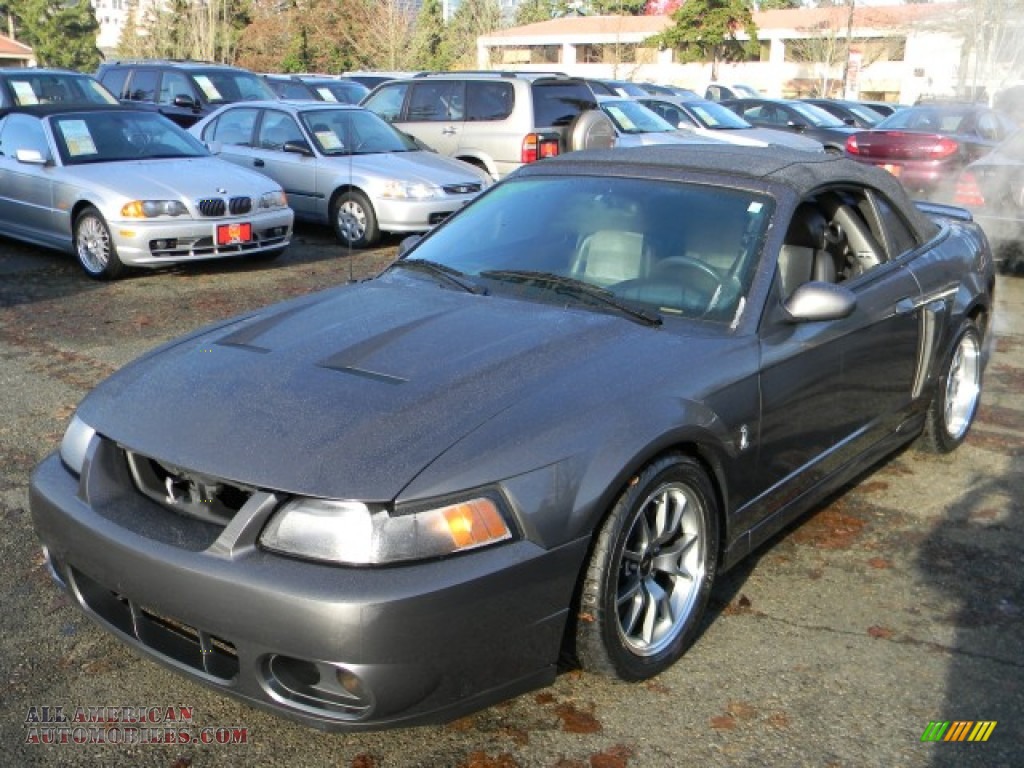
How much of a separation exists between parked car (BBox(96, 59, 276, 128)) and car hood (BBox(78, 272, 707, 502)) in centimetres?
1348

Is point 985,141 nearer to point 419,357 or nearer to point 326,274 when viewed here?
point 326,274

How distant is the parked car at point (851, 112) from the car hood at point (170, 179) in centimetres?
1723

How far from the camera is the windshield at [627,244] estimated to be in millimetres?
3775

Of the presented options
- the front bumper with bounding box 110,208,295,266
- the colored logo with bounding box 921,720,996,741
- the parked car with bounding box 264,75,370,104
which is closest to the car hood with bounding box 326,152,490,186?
the front bumper with bounding box 110,208,295,266

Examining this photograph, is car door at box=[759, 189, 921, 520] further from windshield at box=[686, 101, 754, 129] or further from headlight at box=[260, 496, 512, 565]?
windshield at box=[686, 101, 754, 129]

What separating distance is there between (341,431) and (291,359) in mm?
556

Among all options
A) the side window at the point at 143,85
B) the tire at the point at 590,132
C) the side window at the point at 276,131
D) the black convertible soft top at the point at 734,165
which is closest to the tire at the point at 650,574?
the black convertible soft top at the point at 734,165

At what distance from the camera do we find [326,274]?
988 cm

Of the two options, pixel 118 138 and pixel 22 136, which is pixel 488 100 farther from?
pixel 22 136

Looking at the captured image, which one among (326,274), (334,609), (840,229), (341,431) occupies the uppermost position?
(840,229)

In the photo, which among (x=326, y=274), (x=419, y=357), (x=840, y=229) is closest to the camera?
(x=419, y=357)

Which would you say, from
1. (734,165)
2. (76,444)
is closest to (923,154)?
(734,165)

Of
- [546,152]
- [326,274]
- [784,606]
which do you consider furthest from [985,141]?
[784,606]

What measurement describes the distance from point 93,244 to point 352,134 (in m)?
3.61
